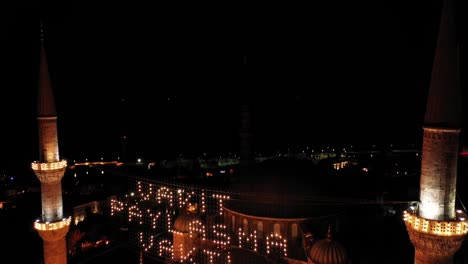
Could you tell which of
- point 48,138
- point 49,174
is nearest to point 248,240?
point 49,174

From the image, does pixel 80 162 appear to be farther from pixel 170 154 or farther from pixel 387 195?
pixel 387 195

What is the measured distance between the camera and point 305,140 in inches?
1799

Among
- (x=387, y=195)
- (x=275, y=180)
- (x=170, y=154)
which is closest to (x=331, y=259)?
(x=275, y=180)

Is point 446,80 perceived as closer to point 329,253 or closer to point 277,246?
point 329,253

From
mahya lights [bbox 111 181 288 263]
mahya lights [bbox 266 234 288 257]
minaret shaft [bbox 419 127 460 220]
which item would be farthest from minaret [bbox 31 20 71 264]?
minaret shaft [bbox 419 127 460 220]

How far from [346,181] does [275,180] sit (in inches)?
365

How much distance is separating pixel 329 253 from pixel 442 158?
503cm

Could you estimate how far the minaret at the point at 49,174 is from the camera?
12898 mm

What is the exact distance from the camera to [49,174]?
13102 mm

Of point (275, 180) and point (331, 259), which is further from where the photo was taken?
point (275, 180)

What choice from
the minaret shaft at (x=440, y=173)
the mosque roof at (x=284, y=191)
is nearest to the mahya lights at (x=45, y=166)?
the mosque roof at (x=284, y=191)

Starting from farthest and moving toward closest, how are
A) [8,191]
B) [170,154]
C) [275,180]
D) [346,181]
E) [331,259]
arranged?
[170,154] < [8,191] < [346,181] < [275,180] < [331,259]

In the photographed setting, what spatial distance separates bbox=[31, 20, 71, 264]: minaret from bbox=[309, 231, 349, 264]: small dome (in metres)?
8.41

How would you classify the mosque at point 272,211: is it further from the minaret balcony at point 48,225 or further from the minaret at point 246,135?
the minaret at point 246,135
